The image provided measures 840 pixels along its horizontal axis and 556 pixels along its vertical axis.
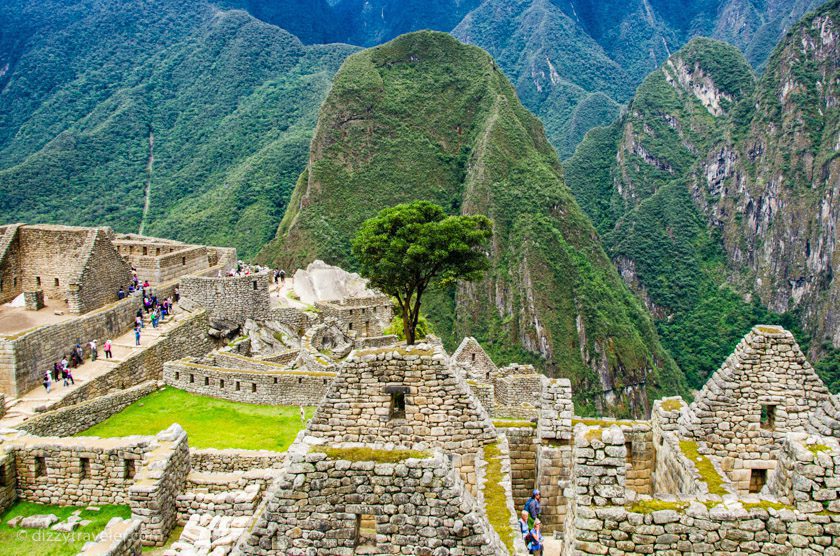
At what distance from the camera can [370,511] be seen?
15.9ft

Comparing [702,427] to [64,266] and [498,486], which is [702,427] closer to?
[498,486]

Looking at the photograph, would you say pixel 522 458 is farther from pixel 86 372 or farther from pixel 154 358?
pixel 154 358

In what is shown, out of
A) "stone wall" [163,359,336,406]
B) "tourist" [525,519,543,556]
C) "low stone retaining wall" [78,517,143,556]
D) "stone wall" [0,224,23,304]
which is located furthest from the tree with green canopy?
"tourist" [525,519,543,556]

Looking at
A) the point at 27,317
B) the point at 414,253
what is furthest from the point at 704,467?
the point at 414,253

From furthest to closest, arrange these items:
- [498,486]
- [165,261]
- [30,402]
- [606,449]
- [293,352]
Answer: [165,261] → [293,352] → [30,402] → [498,486] → [606,449]

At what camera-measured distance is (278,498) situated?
16.0ft

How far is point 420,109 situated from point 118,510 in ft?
570

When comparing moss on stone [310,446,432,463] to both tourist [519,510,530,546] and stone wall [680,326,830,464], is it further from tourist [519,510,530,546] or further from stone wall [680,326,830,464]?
stone wall [680,326,830,464]

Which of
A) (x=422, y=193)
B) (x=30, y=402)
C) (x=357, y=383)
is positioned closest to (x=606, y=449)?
(x=357, y=383)

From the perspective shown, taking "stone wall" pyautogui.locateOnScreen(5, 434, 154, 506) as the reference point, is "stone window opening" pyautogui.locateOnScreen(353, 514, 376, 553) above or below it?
above

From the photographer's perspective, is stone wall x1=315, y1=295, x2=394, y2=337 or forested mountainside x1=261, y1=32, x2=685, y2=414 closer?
stone wall x1=315, y1=295, x2=394, y2=337

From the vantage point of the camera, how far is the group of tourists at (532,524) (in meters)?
6.41

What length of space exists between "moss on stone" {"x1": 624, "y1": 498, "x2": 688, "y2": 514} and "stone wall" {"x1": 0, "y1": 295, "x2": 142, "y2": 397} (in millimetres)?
16671

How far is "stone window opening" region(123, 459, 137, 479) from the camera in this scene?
11.4 meters
